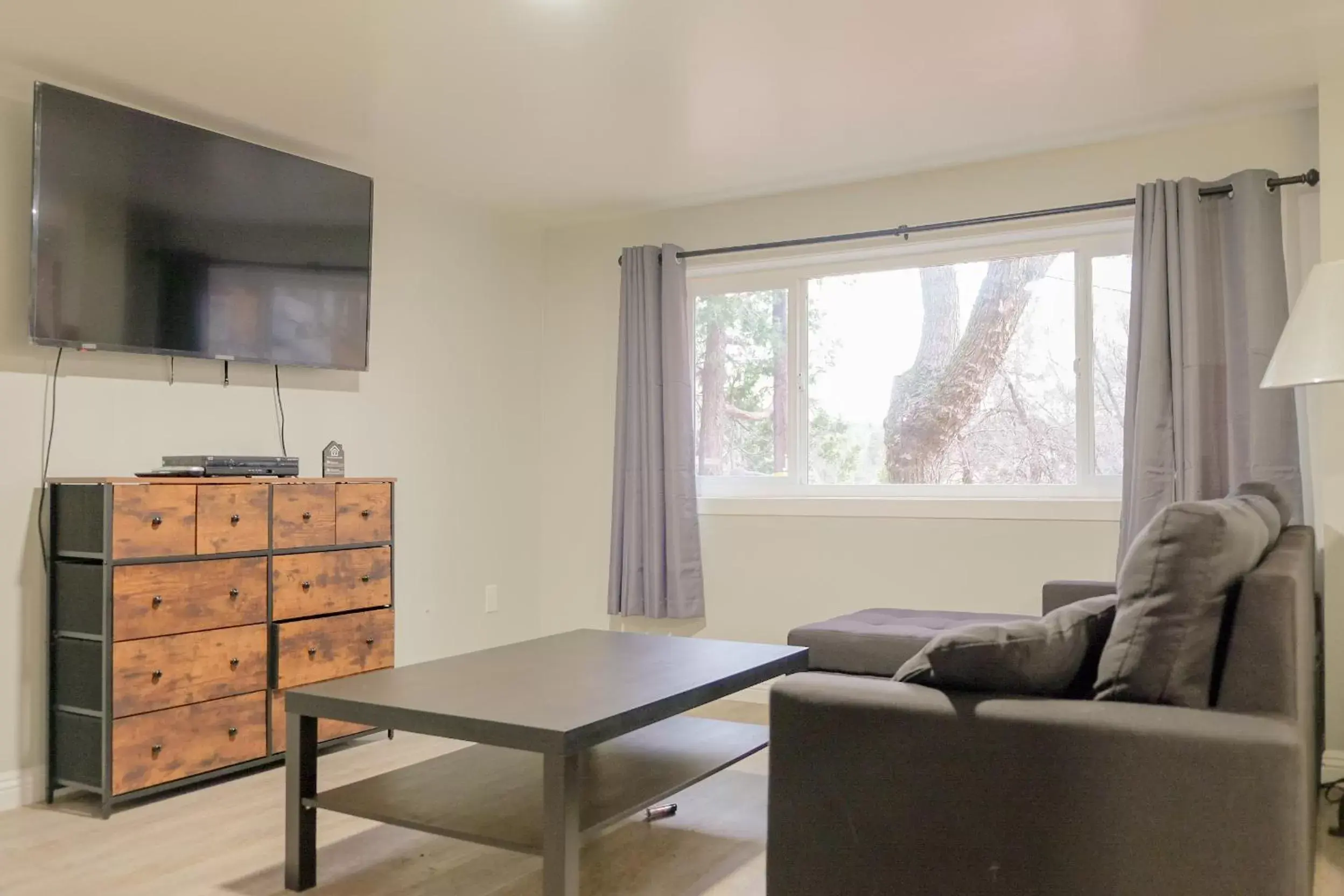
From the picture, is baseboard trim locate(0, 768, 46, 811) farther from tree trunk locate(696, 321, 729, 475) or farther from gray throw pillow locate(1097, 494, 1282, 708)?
gray throw pillow locate(1097, 494, 1282, 708)

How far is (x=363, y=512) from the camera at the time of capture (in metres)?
3.68

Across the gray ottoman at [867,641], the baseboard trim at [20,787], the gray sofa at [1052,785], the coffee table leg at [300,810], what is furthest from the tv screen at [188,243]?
A: the gray sofa at [1052,785]

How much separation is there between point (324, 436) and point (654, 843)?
7.02ft

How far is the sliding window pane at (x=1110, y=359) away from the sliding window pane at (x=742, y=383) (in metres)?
1.27

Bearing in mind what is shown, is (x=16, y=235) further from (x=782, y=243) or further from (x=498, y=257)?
(x=782, y=243)

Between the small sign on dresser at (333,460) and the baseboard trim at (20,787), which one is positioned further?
the small sign on dresser at (333,460)

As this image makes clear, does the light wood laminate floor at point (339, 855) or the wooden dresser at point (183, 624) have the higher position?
the wooden dresser at point (183, 624)

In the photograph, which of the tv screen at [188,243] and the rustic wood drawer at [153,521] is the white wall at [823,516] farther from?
the rustic wood drawer at [153,521]

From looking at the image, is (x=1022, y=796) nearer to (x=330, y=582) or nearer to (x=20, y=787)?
(x=330, y=582)

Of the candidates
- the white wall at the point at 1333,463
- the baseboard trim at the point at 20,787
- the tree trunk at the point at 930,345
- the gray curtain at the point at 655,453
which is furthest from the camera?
the gray curtain at the point at 655,453

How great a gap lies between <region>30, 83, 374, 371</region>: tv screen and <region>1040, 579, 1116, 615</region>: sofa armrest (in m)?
2.61

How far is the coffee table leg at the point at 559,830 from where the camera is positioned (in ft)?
6.24

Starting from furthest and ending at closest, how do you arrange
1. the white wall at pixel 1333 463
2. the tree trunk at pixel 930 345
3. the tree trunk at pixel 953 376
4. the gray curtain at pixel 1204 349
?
the tree trunk at pixel 930 345
the tree trunk at pixel 953 376
the gray curtain at pixel 1204 349
the white wall at pixel 1333 463

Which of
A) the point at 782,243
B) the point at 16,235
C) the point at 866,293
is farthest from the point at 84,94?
the point at 866,293
